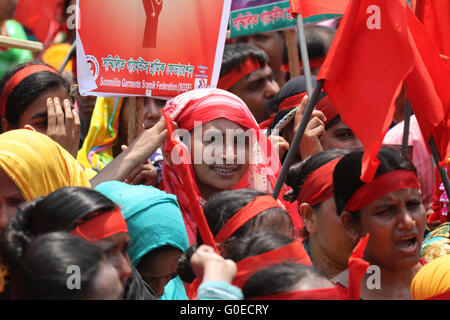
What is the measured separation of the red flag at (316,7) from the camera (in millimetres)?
4016

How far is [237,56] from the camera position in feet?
17.0

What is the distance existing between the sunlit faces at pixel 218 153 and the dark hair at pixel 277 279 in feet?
3.92

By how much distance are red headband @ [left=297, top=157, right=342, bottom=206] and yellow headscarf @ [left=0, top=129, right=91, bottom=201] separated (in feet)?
3.33

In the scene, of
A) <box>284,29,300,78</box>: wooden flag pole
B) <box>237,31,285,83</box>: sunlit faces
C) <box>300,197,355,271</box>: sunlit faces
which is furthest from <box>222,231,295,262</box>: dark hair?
<box>237,31,285,83</box>: sunlit faces

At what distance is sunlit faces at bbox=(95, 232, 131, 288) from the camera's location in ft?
7.76

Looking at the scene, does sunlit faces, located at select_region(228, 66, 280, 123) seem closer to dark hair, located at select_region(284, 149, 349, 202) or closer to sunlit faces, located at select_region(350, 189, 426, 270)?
dark hair, located at select_region(284, 149, 349, 202)

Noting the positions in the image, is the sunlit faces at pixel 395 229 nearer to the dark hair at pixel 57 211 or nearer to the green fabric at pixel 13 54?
the dark hair at pixel 57 211

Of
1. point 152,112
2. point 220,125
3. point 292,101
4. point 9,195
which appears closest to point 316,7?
point 292,101

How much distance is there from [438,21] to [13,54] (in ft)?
10.5

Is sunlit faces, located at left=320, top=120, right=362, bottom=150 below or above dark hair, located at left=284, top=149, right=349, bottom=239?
above

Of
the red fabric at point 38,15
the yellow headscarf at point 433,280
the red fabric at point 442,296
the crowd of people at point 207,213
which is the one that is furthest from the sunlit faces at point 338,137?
the red fabric at point 38,15

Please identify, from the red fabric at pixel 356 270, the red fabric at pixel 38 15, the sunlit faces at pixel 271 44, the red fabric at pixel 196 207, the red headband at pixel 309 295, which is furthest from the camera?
the red fabric at pixel 38 15
